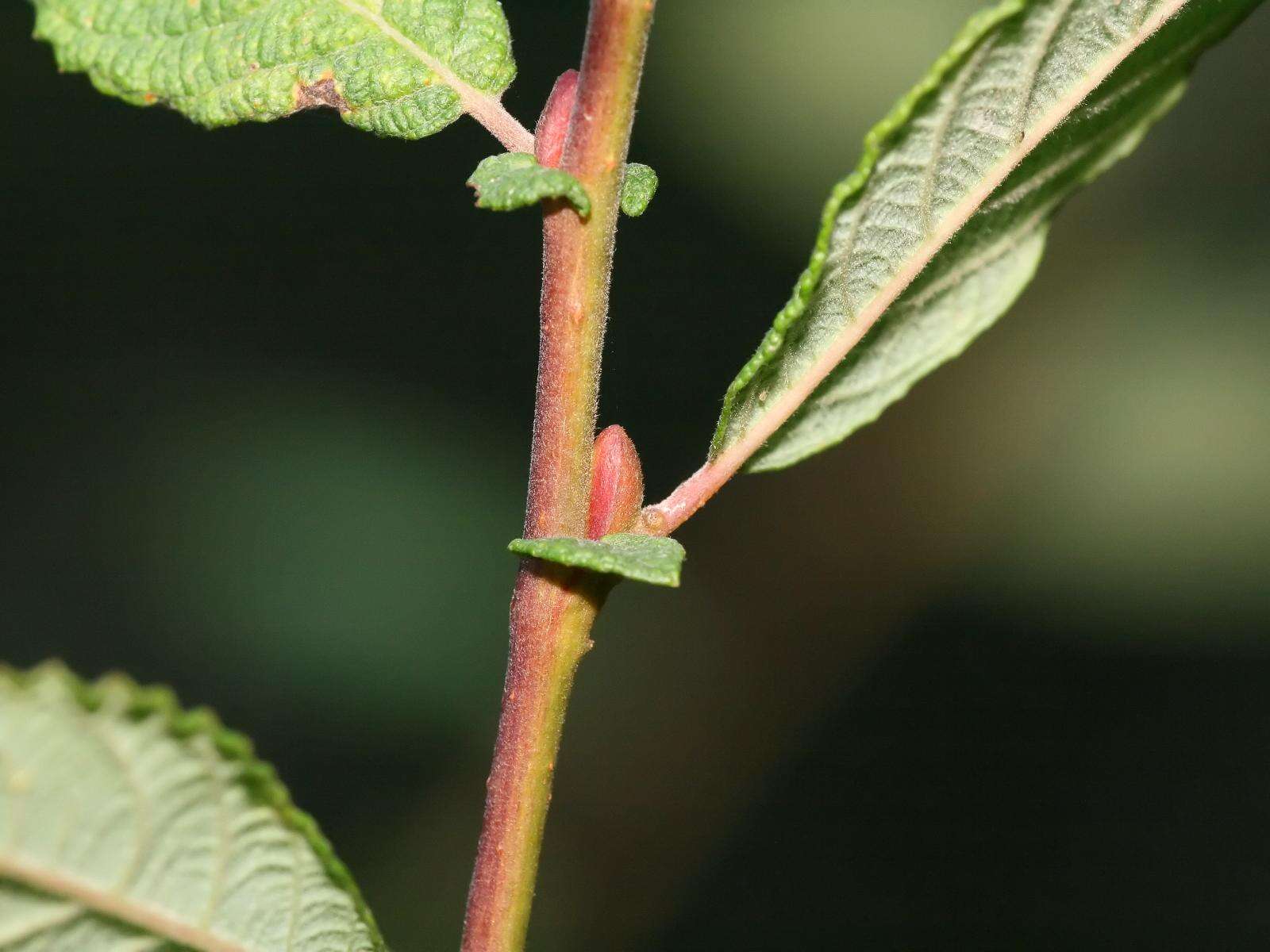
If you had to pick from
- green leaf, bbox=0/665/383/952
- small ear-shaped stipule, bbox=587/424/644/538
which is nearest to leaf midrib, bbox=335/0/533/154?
small ear-shaped stipule, bbox=587/424/644/538

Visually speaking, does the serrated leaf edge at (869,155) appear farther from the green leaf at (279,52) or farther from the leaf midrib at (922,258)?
the green leaf at (279,52)

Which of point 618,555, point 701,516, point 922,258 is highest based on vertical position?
point 922,258

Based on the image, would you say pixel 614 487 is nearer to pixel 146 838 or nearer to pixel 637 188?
pixel 637 188

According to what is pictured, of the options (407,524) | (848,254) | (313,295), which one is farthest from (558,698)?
(313,295)

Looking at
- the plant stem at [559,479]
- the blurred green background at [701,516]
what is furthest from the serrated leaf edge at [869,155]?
the blurred green background at [701,516]

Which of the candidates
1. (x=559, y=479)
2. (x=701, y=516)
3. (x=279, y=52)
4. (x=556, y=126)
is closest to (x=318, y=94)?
(x=279, y=52)
